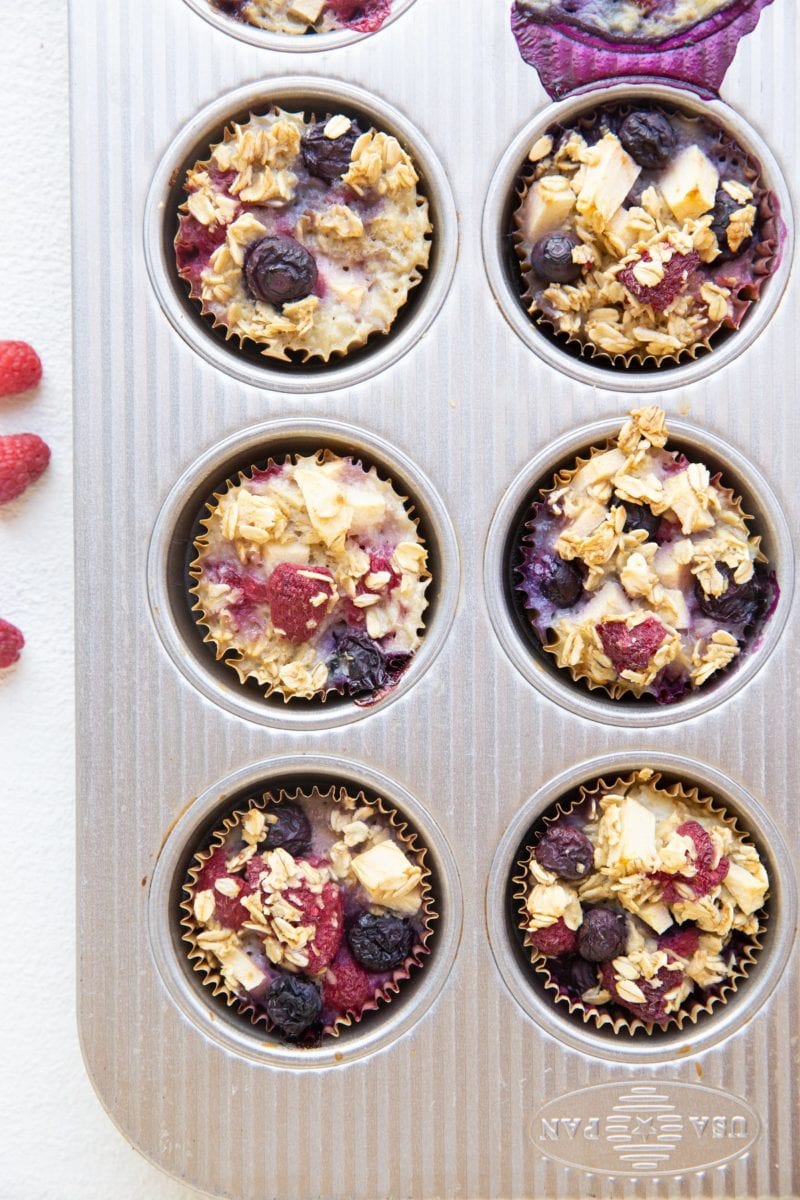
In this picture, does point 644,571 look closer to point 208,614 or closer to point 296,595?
point 296,595

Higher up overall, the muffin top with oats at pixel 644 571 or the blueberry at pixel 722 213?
the blueberry at pixel 722 213

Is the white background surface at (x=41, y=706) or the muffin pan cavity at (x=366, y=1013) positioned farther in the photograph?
the white background surface at (x=41, y=706)

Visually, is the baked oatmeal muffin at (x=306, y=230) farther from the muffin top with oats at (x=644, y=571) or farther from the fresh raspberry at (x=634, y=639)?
the fresh raspberry at (x=634, y=639)

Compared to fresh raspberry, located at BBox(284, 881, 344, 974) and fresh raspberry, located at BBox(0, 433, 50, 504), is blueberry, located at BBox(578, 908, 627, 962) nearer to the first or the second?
fresh raspberry, located at BBox(284, 881, 344, 974)

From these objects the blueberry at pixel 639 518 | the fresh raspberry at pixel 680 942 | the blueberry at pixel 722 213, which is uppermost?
the blueberry at pixel 722 213

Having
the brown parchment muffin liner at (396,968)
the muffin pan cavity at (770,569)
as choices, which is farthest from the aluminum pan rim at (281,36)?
the brown parchment muffin liner at (396,968)

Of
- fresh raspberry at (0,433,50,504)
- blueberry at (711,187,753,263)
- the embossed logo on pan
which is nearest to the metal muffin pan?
the embossed logo on pan

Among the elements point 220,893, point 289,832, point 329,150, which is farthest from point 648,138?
point 220,893
